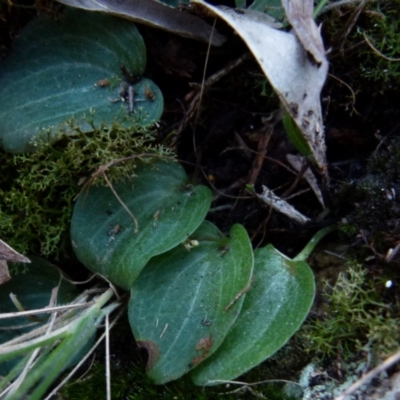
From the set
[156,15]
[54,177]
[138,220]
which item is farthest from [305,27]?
[54,177]

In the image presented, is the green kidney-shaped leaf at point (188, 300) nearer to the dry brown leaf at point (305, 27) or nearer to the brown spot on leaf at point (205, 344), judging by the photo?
the brown spot on leaf at point (205, 344)

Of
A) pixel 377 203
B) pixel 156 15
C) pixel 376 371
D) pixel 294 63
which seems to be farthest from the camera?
pixel 156 15

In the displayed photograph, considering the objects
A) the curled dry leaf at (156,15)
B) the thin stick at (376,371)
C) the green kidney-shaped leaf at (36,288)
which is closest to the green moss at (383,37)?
the curled dry leaf at (156,15)

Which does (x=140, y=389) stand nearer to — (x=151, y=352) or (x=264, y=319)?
(x=151, y=352)

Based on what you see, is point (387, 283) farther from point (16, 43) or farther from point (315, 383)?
point (16, 43)

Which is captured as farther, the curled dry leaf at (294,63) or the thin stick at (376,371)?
the curled dry leaf at (294,63)

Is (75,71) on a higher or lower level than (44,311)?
higher

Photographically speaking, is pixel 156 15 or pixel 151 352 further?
pixel 156 15
